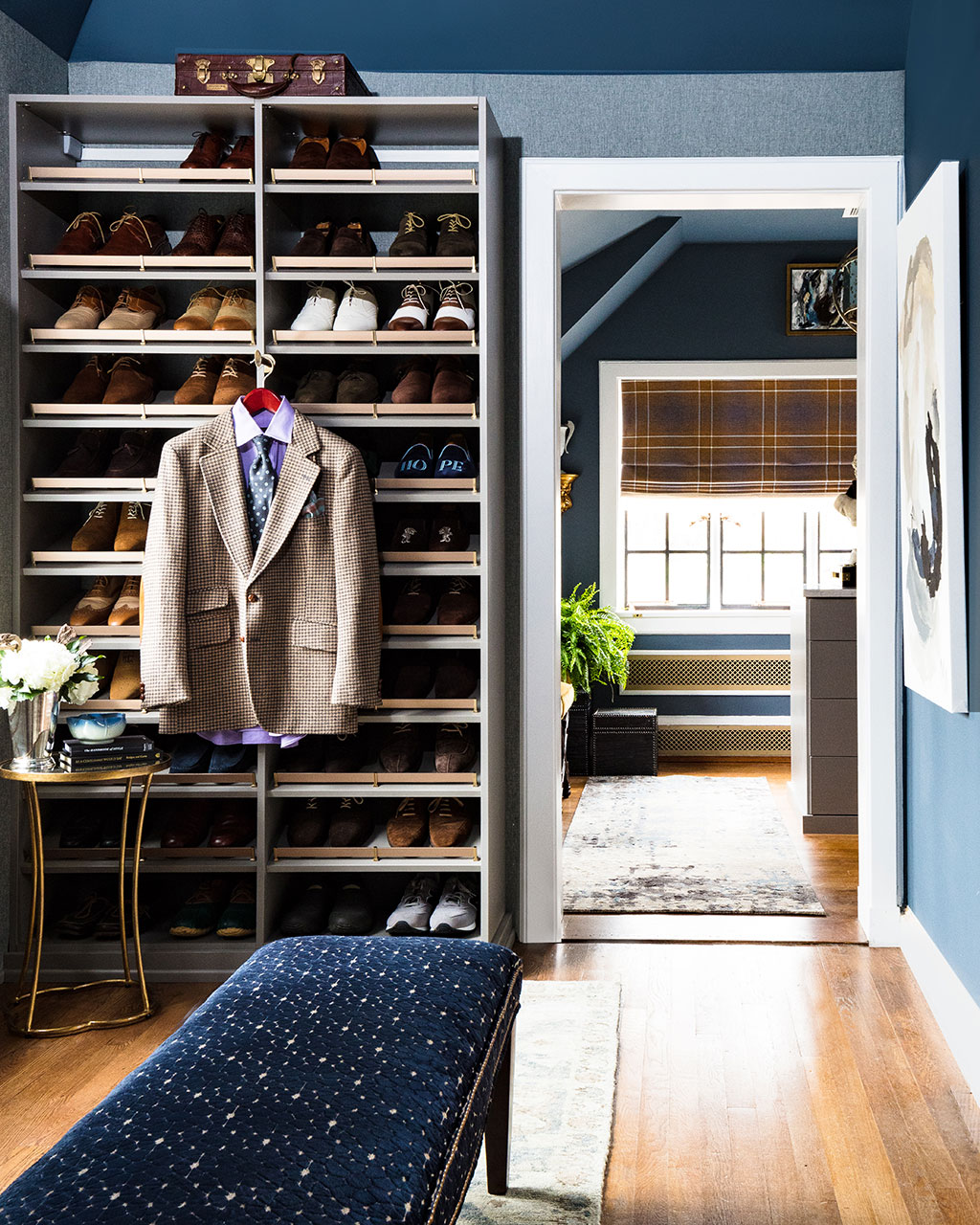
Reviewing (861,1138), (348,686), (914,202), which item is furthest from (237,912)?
(914,202)

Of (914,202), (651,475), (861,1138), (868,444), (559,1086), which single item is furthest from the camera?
(651,475)

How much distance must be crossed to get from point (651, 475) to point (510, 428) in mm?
3848

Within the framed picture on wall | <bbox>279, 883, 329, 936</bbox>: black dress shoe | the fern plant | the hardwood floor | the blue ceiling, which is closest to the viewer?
<bbox>279, 883, 329, 936</bbox>: black dress shoe

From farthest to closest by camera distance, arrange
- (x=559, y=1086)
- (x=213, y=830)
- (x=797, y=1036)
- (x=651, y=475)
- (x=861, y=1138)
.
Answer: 1. (x=651, y=475)
2. (x=213, y=830)
3. (x=797, y=1036)
4. (x=559, y=1086)
5. (x=861, y=1138)

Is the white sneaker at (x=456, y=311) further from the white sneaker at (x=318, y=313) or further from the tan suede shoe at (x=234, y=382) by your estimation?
the tan suede shoe at (x=234, y=382)

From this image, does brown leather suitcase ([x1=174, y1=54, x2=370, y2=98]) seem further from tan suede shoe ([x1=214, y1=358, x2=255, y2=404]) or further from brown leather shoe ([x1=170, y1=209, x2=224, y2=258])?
tan suede shoe ([x1=214, y1=358, x2=255, y2=404])

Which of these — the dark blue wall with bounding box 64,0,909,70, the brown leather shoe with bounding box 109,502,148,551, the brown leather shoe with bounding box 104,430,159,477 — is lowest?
the brown leather shoe with bounding box 109,502,148,551

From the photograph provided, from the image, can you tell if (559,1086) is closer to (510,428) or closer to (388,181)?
(510,428)

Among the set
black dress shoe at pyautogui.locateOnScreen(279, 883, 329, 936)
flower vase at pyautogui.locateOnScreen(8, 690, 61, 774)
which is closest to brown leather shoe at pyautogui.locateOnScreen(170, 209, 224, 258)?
flower vase at pyautogui.locateOnScreen(8, 690, 61, 774)

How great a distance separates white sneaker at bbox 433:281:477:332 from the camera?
3.31 meters

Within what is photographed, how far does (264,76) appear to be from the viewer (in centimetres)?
331

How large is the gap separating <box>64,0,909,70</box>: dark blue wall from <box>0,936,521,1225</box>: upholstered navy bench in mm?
2778

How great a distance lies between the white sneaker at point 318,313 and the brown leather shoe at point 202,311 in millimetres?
229

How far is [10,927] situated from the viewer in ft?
11.0
